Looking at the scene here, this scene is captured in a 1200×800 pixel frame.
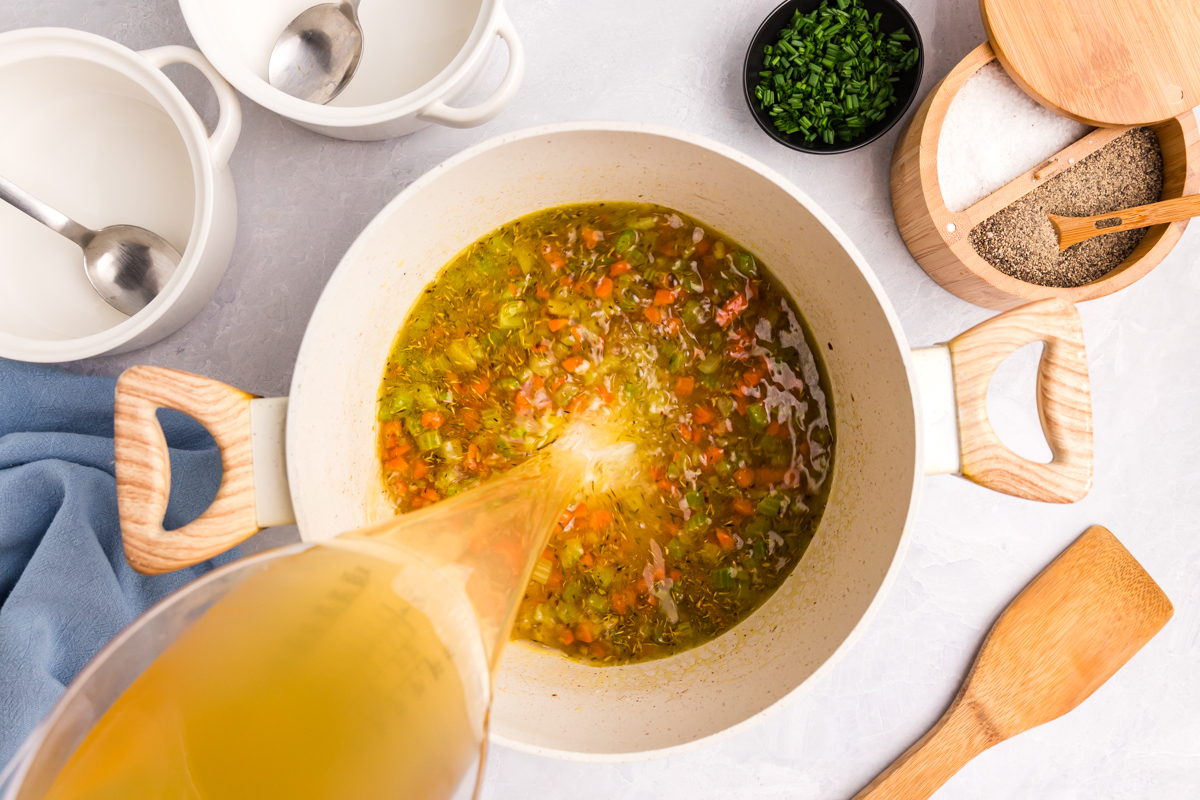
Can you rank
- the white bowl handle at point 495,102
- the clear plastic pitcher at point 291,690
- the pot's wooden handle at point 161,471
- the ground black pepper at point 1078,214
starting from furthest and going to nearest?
the ground black pepper at point 1078,214, the white bowl handle at point 495,102, the pot's wooden handle at point 161,471, the clear plastic pitcher at point 291,690

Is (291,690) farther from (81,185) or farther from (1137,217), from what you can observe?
(1137,217)

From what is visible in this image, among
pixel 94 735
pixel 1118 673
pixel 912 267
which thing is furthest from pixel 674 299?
pixel 1118 673

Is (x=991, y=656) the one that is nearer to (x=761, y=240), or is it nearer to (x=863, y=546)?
(x=863, y=546)

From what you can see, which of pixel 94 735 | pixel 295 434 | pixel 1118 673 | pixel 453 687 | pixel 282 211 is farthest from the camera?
pixel 1118 673

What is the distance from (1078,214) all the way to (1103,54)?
200 mm

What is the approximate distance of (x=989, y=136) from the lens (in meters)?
0.94

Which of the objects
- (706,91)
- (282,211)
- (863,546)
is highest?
(706,91)

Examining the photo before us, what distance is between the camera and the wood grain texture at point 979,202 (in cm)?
88

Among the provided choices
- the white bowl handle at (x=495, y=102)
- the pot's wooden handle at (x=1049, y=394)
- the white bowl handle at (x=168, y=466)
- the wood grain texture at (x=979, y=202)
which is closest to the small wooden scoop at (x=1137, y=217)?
the wood grain texture at (x=979, y=202)

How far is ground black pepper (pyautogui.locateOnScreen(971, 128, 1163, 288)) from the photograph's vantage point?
3.06ft

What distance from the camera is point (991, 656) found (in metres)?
1.03

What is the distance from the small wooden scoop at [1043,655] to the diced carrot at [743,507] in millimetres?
442

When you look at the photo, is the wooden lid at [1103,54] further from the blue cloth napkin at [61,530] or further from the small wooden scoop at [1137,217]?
the blue cloth napkin at [61,530]

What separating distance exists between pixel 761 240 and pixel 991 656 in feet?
2.27
